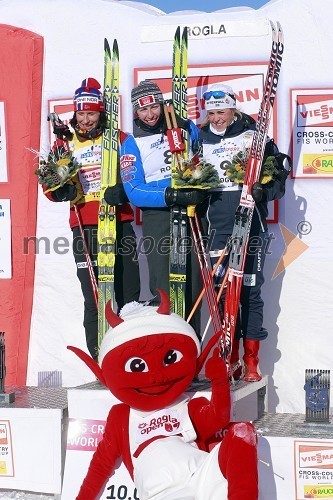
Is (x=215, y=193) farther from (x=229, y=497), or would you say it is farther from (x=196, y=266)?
(x=229, y=497)

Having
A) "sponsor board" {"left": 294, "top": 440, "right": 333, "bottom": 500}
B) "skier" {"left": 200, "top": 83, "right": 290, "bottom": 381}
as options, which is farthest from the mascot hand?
"skier" {"left": 200, "top": 83, "right": 290, "bottom": 381}

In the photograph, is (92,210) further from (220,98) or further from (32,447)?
(32,447)

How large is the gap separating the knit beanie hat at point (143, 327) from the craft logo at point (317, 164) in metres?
1.81

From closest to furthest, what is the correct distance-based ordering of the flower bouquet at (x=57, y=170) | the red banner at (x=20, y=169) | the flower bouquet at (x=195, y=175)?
the flower bouquet at (x=195, y=175)
the flower bouquet at (x=57, y=170)
the red banner at (x=20, y=169)

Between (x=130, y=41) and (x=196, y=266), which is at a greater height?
(x=130, y=41)

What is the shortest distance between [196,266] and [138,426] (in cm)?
113

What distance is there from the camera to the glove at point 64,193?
440 cm

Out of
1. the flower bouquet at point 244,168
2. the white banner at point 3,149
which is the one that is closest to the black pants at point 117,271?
the flower bouquet at point 244,168

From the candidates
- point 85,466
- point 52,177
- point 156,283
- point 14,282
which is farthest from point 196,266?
point 14,282

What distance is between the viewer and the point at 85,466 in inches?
148

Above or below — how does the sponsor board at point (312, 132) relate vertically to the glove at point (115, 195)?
above

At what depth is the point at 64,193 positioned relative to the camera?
4414mm

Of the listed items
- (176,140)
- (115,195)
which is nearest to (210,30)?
(176,140)

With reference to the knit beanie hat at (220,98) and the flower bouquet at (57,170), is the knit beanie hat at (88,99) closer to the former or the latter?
the flower bouquet at (57,170)
